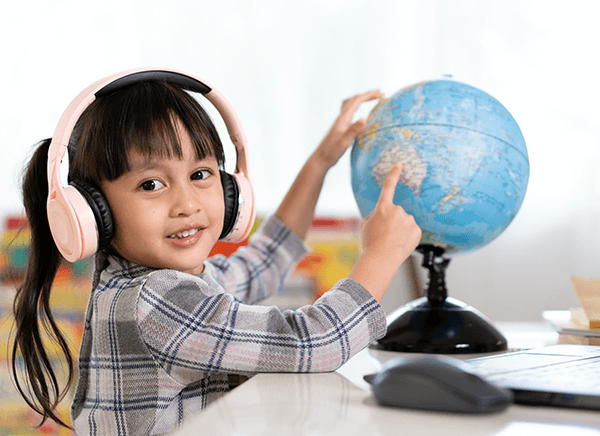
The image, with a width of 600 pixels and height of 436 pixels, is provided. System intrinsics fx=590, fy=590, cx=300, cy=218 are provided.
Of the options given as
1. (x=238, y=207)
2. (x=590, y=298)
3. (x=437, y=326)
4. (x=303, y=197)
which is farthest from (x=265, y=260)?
(x=590, y=298)

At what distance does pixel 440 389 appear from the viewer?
481mm

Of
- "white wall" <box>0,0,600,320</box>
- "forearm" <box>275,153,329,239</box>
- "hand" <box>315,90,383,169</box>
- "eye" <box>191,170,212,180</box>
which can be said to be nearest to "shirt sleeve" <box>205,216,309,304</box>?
"forearm" <box>275,153,329,239</box>

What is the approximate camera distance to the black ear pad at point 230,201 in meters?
0.87

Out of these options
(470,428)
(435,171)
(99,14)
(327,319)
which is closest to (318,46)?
(99,14)

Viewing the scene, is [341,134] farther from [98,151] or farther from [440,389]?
[440,389]

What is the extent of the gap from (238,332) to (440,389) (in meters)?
0.25

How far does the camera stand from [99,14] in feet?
8.87

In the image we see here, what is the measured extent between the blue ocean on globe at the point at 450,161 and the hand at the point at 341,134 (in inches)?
5.7

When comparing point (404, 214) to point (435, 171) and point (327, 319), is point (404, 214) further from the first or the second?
point (327, 319)

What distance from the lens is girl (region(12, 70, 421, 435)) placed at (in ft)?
2.17

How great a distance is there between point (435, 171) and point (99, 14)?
235cm

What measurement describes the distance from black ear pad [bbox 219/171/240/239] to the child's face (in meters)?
0.07

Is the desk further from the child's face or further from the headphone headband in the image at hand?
the headphone headband

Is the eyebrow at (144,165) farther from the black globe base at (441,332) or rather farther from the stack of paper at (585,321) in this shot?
the stack of paper at (585,321)
